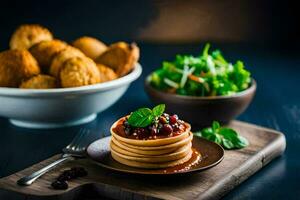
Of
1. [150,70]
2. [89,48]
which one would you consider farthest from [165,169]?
[150,70]

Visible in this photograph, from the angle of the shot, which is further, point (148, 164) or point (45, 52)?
point (45, 52)

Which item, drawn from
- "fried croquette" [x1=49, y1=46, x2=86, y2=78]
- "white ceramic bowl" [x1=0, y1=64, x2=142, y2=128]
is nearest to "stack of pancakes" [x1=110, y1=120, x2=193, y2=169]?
"white ceramic bowl" [x1=0, y1=64, x2=142, y2=128]

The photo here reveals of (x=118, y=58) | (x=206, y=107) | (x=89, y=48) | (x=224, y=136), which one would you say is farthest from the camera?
(x=89, y=48)

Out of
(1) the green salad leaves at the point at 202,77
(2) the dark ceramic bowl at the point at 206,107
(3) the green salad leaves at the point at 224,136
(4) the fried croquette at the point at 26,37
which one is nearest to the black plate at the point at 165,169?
(3) the green salad leaves at the point at 224,136

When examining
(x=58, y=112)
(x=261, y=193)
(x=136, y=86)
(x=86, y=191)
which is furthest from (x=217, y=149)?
(x=136, y=86)

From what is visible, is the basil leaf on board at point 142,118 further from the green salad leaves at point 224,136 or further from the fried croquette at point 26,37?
the fried croquette at point 26,37

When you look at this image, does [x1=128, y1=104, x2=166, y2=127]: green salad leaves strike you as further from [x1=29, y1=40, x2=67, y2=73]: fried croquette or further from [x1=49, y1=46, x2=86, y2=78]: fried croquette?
[x1=29, y1=40, x2=67, y2=73]: fried croquette

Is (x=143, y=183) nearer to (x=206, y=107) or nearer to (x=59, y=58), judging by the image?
(x=206, y=107)
